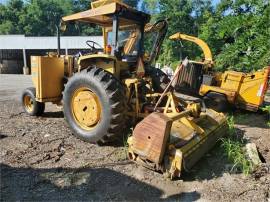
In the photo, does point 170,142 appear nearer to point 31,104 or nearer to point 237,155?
point 237,155

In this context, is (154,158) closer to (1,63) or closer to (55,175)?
(55,175)

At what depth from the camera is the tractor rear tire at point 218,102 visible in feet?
25.3

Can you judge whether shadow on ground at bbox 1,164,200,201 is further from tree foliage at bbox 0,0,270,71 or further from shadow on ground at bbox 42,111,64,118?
shadow on ground at bbox 42,111,64,118

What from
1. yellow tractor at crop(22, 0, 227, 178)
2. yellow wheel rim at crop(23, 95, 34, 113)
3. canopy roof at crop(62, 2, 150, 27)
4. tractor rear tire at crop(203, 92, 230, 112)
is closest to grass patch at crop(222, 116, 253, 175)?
yellow tractor at crop(22, 0, 227, 178)

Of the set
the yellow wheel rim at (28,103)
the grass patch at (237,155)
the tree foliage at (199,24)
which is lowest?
the yellow wheel rim at (28,103)

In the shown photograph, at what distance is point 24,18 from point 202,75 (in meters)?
42.5

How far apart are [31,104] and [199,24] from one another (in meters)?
21.2

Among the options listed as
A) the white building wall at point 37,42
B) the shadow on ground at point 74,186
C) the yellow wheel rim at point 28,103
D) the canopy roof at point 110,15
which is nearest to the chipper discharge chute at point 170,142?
the shadow on ground at point 74,186

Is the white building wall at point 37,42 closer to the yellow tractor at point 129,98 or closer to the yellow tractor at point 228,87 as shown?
the yellow tractor at point 228,87

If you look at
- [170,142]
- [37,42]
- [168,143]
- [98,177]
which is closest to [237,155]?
[170,142]

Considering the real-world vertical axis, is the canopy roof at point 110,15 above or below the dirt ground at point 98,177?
above

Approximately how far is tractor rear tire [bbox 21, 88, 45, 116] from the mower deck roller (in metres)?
3.32

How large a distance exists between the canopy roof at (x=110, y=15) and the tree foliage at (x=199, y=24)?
0.73 m

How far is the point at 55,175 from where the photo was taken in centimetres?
390
